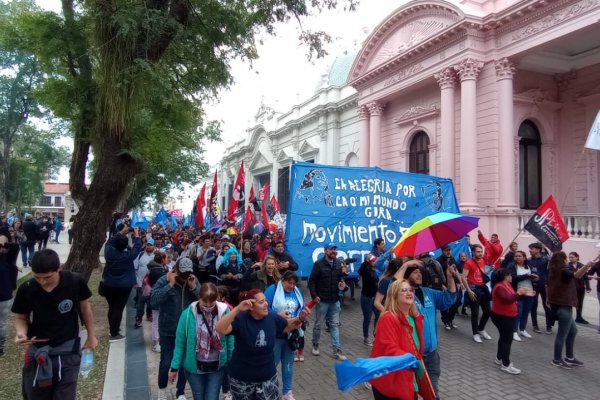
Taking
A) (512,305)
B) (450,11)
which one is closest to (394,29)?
(450,11)

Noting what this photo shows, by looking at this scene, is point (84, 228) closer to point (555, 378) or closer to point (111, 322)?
point (111, 322)

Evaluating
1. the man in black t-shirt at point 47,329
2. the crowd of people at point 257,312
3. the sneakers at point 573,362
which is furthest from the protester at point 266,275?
the sneakers at point 573,362

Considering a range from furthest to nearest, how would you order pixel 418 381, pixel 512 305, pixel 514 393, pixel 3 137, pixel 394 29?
pixel 3 137, pixel 394 29, pixel 512 305, pixel 514 393, pixel 418 381

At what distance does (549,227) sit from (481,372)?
3.15 m

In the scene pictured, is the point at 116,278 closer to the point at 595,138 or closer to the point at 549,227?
the point at 549,227

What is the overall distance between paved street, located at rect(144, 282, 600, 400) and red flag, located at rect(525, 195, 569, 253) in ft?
5.67

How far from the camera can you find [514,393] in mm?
4922

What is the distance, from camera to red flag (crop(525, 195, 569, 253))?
23.5 ft

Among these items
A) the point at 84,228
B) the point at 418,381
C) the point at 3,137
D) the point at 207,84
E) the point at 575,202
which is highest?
the point at 3,137

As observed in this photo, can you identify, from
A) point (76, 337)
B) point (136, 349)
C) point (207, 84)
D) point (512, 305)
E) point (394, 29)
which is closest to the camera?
point (76, 337)

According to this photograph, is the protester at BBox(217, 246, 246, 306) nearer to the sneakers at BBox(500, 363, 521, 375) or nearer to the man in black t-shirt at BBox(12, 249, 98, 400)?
the man in black t-shirt at BBox(12, 249, 98, 400)

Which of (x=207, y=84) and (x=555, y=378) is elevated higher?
(x=207, y=84)

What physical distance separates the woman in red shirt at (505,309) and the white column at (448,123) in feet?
33.6

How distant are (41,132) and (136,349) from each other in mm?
26643
